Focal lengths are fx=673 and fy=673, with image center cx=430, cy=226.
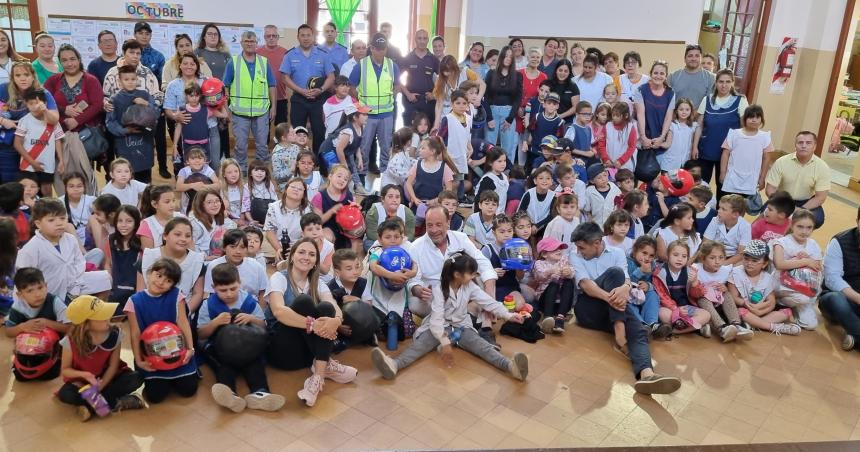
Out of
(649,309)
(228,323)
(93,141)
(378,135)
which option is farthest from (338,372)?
(378,135)

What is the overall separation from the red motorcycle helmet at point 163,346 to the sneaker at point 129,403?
184 millimetres

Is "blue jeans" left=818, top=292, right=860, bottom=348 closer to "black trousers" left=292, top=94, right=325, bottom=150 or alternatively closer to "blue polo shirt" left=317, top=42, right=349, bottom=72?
A: "black trousers" left=292, top=94, right=325, bottom=150

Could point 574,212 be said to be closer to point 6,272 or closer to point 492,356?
point 492,356

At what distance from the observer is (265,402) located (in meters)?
3.47

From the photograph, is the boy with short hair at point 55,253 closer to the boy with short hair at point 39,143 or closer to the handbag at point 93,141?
the boy with short hair at point 39,143

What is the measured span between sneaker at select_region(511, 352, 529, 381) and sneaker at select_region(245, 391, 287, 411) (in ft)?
4.33

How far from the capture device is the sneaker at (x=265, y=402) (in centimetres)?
347

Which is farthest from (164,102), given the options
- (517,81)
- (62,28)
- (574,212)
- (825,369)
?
(825,369)

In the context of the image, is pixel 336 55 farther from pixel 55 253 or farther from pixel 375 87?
pixel 55 253

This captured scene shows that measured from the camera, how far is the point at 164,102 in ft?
21.6

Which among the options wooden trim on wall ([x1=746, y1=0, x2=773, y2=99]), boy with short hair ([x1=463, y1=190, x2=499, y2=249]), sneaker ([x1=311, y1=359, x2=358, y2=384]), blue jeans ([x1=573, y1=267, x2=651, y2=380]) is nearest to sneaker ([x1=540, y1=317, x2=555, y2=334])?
blue jeans ([x1=573, y1=267, x2=651, y2=380])

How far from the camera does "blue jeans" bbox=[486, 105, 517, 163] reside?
296 inches

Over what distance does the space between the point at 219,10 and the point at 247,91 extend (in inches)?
87.4

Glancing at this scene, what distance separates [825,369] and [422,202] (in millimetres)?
3212
